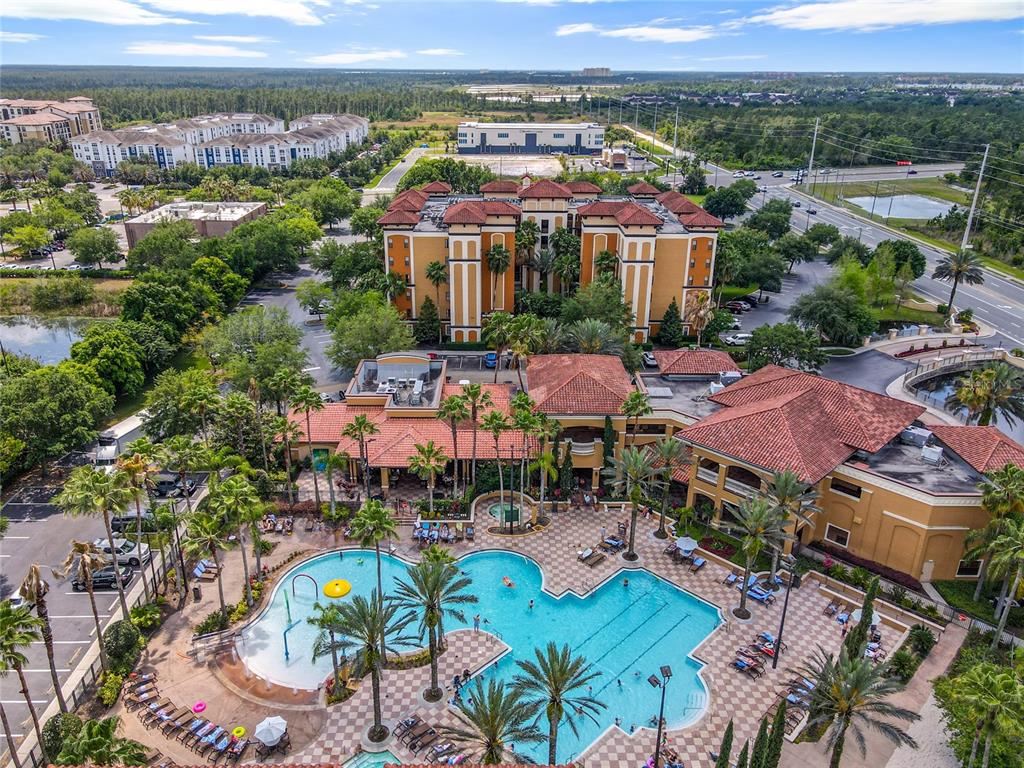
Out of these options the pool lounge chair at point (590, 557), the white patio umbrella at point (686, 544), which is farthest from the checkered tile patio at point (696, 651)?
the white patio umbrella at point (686, 544)

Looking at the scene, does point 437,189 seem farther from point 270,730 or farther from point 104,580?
point 270,730

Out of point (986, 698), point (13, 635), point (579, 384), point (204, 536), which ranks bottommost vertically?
point (204, 536)

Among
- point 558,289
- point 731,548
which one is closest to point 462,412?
point 731,548

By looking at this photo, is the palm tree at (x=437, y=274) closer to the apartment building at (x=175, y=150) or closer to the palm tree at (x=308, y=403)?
the palm tree at (x=308, y=403)

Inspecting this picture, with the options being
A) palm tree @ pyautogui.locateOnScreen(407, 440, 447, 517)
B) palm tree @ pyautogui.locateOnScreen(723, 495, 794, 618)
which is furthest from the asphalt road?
palm tree @ pyautogui.locateOnScreen(407, 440, 447, 517)

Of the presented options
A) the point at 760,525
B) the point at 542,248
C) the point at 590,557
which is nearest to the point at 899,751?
the point at 760,525

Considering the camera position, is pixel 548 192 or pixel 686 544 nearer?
pixel 686 544

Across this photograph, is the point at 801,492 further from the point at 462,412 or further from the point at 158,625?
the point at 158,625
